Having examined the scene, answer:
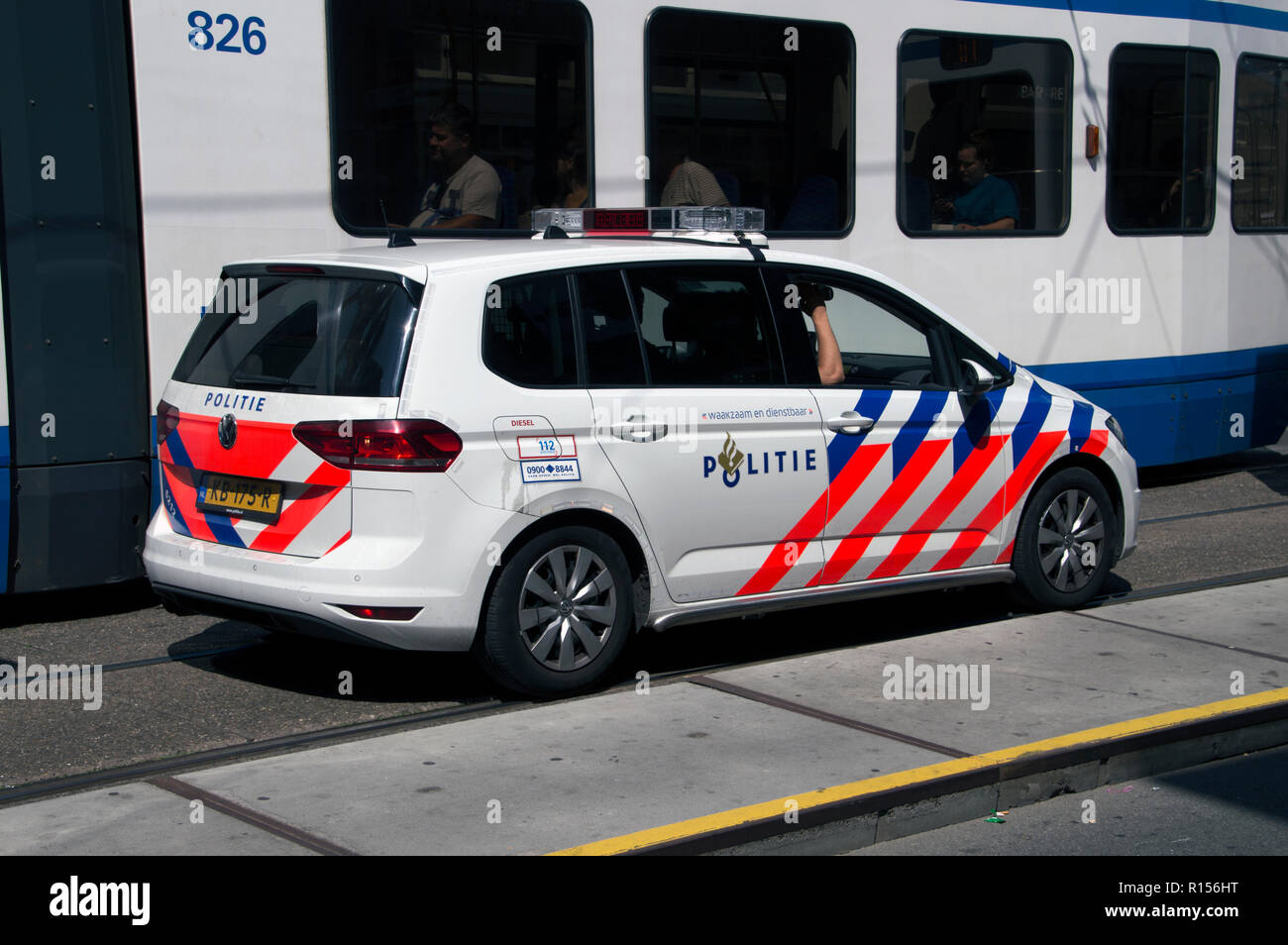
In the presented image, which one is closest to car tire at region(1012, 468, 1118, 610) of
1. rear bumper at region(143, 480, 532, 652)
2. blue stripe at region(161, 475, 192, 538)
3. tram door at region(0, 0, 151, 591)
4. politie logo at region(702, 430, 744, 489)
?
politie logo at region(702, 430, 744, 489)

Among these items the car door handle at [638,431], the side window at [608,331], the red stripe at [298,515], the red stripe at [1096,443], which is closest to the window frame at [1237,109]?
the red stripe at [1096,443]

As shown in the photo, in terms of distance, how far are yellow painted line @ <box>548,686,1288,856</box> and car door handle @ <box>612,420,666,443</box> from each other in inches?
67.1

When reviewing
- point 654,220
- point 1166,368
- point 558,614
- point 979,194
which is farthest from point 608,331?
point 1166,368

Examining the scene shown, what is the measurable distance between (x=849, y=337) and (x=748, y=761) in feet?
9.14

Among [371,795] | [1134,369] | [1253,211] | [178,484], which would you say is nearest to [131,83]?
[178,484]

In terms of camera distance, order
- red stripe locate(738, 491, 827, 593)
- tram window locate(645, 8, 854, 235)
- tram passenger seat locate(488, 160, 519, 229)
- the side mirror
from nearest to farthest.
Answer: red stripe locate(738, 491, 827, 593)
the side mirror
tram passenger seat locate(488, 160, 519, 229)
tram window locate(645, 8, 854, 235)

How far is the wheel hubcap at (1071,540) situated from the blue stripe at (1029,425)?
34cm

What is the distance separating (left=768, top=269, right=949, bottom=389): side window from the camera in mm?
6602

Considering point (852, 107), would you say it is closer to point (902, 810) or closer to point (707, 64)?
point (707, 64)

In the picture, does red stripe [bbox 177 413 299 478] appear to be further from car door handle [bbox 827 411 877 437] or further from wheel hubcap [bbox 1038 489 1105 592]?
wheel hubcap [bbox 1038 489 1105 592]

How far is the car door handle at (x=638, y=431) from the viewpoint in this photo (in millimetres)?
5961

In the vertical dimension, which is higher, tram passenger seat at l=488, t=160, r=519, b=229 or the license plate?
tram passenger seat at l=488, t=160, r=519, b=229

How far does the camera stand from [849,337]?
7352 mm

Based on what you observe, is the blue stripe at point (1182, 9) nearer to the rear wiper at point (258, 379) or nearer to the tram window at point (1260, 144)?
the tram window at point (1260, 144)
